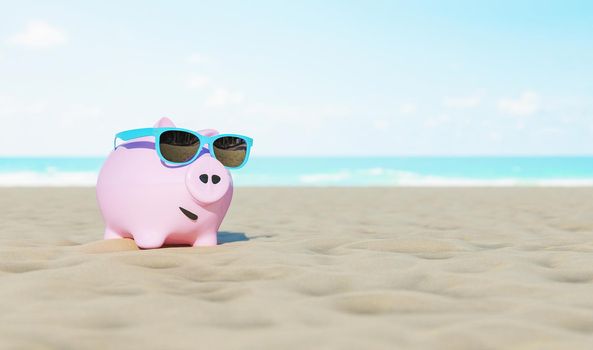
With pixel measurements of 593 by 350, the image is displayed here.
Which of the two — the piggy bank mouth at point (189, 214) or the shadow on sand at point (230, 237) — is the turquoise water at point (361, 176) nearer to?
the shadow on sand at point (230, 237)

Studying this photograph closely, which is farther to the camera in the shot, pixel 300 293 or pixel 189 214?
pixel 189 214

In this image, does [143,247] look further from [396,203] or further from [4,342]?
[396,203]

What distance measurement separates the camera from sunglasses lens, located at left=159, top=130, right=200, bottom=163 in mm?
4004

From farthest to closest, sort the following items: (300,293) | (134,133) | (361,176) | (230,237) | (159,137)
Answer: (361,176), (230,237), (134,133), (159,137), (300,293)

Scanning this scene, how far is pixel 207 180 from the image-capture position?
405 cm

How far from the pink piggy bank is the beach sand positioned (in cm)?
15

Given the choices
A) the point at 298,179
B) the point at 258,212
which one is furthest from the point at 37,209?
the point at 298,179

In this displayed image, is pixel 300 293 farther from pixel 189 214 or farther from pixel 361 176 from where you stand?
pixel 361 176

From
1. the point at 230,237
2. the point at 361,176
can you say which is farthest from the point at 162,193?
the point at 361,176

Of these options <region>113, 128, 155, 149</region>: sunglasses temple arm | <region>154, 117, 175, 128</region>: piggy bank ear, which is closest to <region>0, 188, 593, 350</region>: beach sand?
<region>113, 128, 155, 149</region>: sunglasses temple arm

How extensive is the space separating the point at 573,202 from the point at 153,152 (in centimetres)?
727

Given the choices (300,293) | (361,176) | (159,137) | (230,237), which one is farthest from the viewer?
(361,176)

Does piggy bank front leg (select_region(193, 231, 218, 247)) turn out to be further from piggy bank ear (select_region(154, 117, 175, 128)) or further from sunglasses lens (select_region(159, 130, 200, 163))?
piggy bank ear (select_region(154, 117, 175, 128))

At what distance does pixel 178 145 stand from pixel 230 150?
→ 0.37 meters
